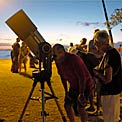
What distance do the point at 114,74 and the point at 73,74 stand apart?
1060mm

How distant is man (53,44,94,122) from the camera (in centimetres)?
529

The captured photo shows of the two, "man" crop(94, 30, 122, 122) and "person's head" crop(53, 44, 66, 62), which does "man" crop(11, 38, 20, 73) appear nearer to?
"person's head" crop(53, 44, 66, 62)

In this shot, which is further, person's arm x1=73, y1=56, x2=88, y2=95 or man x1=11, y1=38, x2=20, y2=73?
man x1=11, y1=38, x2=20, y2=73

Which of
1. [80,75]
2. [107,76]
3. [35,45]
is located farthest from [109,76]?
[35,45]

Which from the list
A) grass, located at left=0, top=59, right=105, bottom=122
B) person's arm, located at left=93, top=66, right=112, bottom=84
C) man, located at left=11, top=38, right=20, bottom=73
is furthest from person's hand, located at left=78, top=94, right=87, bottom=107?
man, located at left=11, top=38, right=20, bottom=73

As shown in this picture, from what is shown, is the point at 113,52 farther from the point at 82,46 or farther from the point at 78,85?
the point at 82,46

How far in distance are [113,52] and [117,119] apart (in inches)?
40.9

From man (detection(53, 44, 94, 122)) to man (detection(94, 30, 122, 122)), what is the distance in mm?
716

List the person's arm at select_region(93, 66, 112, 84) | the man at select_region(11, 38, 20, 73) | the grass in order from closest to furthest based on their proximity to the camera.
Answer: the person's arm at select_region(93, 66, 112, 84)
the grass
the man at select_region(11, 38, 20, 73)

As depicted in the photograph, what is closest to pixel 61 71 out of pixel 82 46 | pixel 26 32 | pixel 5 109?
pixel 26 32

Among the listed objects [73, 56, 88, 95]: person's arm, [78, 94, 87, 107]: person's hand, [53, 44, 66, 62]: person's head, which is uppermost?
[53, 44, 66, 62]: person's head

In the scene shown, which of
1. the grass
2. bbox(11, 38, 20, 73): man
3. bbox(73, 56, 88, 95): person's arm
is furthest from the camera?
bbox(11, 38, 20, 73): man

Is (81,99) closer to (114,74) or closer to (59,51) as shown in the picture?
(59,51)

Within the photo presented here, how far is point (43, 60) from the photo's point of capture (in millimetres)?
5359
